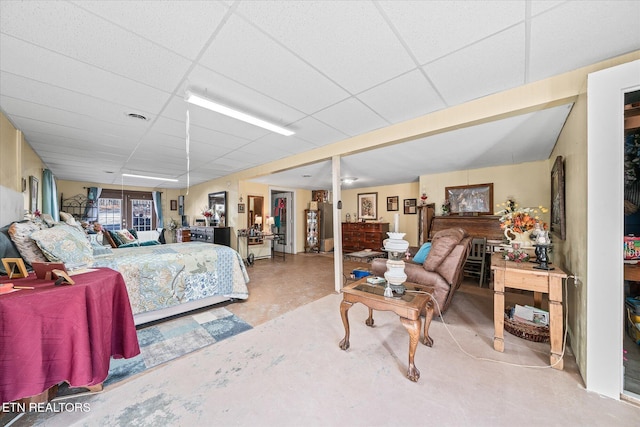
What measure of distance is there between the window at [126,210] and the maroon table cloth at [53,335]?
7.84 metres

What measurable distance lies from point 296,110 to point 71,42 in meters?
1.68

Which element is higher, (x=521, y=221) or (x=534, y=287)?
(x=521, y=221)

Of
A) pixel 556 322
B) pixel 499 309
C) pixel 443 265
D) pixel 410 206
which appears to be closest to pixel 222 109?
pixel 443 265

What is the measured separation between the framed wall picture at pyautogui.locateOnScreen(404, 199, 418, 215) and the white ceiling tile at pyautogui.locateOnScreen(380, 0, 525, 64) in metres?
5.35

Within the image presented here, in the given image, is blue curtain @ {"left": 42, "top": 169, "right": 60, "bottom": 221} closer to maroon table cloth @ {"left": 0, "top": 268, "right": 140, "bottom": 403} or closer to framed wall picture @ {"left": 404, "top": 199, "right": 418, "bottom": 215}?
maroon table cloth @ {"left": 0, "top": 268, "right": 140, "bottom": 403}

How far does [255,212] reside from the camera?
262 inches

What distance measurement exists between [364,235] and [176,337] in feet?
18.1

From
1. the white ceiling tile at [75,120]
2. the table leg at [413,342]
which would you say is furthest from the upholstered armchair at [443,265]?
the white ceiling tile at [75,120]

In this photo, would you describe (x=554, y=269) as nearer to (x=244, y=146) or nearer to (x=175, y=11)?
(x=175, y=11)

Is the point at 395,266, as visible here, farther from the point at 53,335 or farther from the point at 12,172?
the point at 12,172

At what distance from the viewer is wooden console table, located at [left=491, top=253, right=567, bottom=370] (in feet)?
6.06

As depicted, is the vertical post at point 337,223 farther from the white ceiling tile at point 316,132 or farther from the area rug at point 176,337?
the area rug at point 176,337

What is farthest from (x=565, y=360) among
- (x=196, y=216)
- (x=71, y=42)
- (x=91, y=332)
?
(x=196, y=216)

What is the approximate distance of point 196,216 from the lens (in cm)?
787
